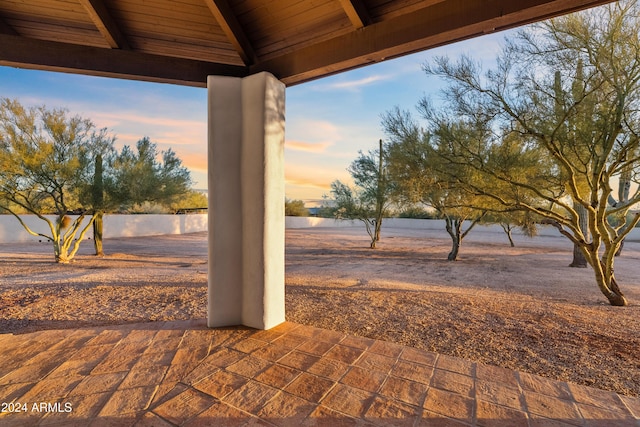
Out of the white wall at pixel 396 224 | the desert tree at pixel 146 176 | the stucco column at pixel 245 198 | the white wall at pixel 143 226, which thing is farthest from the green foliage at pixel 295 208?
the stucco column at pixel 245 198

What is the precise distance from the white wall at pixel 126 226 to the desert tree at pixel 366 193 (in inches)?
475

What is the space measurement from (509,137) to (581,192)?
3.44m

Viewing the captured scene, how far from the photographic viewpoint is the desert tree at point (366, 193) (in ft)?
45.6

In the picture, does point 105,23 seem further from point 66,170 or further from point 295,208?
point 295,208

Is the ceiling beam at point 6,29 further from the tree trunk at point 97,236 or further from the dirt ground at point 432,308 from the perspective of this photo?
the tree trunk at point 97,236

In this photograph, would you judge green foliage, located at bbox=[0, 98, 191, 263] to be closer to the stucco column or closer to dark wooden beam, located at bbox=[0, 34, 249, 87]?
dark wooden beam, located at bbox=[0, 34, 249, 87]

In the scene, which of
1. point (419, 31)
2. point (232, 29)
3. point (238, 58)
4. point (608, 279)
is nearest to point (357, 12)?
point (419, 31)

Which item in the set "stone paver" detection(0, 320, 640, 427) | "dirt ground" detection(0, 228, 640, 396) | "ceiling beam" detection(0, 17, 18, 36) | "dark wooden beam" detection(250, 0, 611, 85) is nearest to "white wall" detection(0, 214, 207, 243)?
"dirt ground" detection(0, 228, 640, 396)

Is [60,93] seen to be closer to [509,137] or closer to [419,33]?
[419,33]

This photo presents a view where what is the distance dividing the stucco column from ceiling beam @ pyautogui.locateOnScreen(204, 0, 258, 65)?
0.79 ft

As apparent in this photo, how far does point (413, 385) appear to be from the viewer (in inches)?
74.4

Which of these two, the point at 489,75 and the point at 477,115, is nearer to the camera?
the point at 489,75

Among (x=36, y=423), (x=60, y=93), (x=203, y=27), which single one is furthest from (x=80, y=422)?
(x=60, y=93)

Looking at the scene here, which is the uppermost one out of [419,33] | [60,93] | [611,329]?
[60,93]
